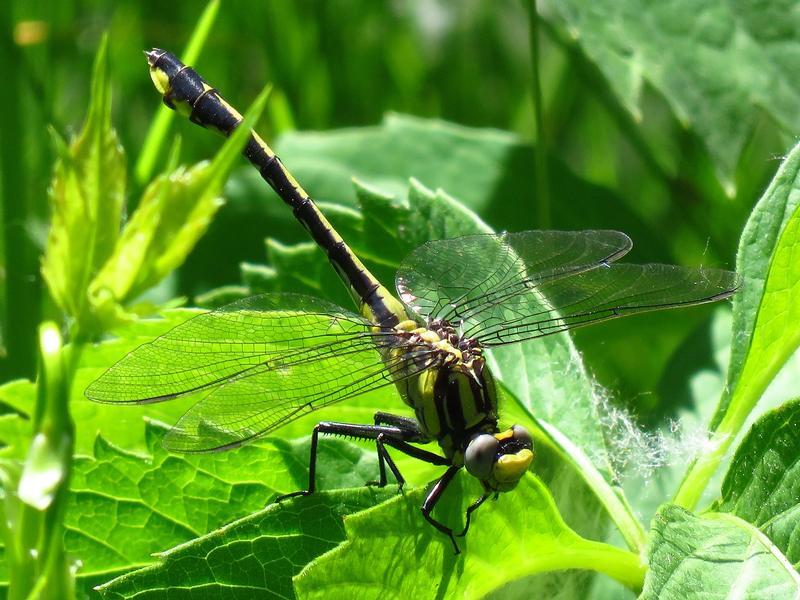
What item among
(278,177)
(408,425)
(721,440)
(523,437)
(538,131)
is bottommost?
(408,425)

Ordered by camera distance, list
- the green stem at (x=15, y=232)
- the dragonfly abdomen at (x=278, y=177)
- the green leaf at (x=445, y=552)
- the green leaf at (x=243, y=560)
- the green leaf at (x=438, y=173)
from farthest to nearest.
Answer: the green leaf at (x=438, y=173) < the green stem at (x=15, y=232) < the dragonfly abdomen at (x=278, y=177) < the green leaf at (x=243, y=560) < the green leaf at (x=445, y=552)

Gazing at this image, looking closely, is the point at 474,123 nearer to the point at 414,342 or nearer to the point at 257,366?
the point at 414,342

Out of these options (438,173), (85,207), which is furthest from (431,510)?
(438,173)

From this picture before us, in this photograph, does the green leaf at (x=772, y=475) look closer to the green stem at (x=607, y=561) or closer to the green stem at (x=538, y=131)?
the green stem at (x=607, y=561)

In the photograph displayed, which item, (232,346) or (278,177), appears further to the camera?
(278,177)

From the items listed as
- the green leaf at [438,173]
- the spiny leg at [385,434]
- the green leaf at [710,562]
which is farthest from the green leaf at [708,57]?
the green leaf at [710,562]

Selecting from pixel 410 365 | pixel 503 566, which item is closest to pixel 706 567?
pixel 503 566

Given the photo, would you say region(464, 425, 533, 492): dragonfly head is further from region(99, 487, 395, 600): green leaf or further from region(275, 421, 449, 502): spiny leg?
region(99, 487, 395, 600): green leaf

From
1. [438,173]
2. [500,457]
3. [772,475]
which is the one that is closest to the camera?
[772,475]
